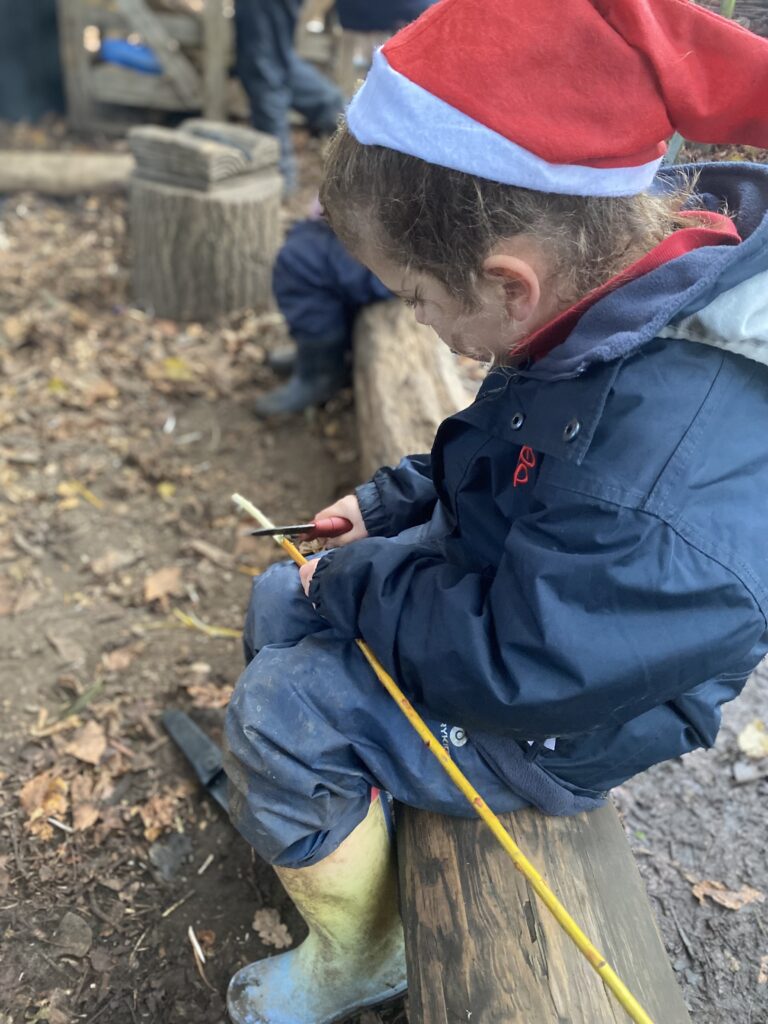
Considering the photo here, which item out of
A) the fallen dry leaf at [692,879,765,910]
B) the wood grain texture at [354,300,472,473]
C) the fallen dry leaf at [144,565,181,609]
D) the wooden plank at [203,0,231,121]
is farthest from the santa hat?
the wooden plank at [203,0,231,121]

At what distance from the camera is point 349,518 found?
2.11m

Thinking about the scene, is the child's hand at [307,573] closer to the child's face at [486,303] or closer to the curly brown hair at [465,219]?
the child's face at [486,303]

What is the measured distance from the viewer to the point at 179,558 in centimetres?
335

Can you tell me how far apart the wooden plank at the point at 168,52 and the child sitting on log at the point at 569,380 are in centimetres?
599

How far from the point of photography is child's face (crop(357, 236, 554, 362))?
139cm

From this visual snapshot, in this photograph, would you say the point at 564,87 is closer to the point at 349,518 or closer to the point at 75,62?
the point at 349,518

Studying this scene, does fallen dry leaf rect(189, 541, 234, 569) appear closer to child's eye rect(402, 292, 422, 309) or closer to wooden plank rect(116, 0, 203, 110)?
child's eye rect(402, 292, 422, 309)

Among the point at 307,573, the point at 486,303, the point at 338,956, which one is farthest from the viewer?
the point at 338,956

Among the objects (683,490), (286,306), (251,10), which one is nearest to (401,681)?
(683,490)

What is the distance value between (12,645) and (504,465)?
200 centimetres

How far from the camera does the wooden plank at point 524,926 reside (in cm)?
143

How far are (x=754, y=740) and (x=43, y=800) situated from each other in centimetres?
201

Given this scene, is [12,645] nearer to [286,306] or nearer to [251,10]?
[286,306]

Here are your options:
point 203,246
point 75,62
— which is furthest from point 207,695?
point 75,62
